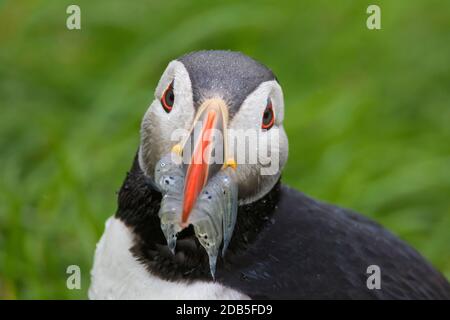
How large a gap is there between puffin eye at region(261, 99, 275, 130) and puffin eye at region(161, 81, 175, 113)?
35 cm

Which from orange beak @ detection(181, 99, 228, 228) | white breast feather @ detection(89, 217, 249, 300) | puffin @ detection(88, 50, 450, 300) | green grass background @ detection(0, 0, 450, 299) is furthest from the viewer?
green grass background @ detection(0, 0, 450, 299)

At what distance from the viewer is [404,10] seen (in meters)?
8.48

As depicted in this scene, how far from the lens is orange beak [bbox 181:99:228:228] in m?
3.90

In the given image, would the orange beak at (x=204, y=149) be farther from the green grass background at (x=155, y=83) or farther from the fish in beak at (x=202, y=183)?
the green grass background at (x=155, y=83)

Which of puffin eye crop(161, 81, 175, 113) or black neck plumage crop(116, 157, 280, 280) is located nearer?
puffin eye crop(161, 81, 175, 113)

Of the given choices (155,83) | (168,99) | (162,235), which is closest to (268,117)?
(168,99)

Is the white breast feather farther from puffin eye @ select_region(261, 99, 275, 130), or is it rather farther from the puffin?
puffin eye @ select_region(261, 99, 275, 130)

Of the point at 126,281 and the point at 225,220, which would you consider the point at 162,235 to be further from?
the point at 225,220

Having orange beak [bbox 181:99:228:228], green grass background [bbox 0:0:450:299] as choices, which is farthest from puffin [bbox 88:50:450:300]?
green grass background [bbox 0:0:450:299]

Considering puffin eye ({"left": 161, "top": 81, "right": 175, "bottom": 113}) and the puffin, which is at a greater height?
puffin eye ({"left": 161, "top": 81, "right": 175, "bottom": 113})

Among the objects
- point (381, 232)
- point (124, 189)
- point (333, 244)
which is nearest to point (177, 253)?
point (124, 189)

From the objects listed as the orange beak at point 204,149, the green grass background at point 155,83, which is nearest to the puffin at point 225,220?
the orange beak at point 204,149

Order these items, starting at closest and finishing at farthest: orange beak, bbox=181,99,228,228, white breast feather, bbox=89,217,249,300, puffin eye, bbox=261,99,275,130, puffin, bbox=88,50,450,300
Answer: orange beak, bbox=181,99,228,228, puffin, bbox=88,50,450,300, puffin eye, bbox=261,99,275,130, white breast feather, bbox=89,217,249,300

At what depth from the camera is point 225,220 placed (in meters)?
4.16
